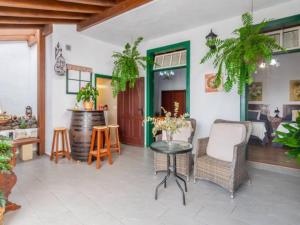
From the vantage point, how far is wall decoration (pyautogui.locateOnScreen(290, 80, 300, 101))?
21.2 feet

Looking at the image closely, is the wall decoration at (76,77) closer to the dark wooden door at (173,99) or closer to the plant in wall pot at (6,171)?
the plant in wall pot at (6,171)

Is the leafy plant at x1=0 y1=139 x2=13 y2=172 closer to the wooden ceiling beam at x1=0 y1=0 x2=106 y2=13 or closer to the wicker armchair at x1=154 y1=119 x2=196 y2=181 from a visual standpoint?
the wicker armchair at x1=154 y1=119 x2=196 y2=181

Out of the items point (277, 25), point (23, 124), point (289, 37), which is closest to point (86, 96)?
point (23, 124)

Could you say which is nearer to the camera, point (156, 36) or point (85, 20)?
point (85, 20)

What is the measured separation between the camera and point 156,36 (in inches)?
193

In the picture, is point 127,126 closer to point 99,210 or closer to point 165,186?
point 165,186

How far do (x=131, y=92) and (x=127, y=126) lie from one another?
103cm

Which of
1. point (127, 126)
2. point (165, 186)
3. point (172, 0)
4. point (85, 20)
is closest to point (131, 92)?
point (127, 126)

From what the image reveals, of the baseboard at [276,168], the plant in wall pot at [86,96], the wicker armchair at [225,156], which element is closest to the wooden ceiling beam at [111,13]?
the plant in wall pot at [86,96]

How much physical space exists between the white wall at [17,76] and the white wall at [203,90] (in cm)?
410

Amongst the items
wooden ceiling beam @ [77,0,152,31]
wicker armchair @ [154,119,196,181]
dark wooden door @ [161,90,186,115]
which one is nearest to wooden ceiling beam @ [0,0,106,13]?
wooden ceiling beam @ [77,0,152,31]

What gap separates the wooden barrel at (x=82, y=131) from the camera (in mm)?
3846

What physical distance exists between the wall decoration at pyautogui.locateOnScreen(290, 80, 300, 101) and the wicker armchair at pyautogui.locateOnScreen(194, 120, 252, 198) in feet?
16.4

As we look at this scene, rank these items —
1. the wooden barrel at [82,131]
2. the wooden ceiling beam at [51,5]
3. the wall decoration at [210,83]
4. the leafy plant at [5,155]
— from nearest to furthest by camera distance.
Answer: the leafy plant at [5,155] → the wooden ceiling beam at [51,5] → the wooden barrel at [82,131] → the wall decoration at [210,83]
